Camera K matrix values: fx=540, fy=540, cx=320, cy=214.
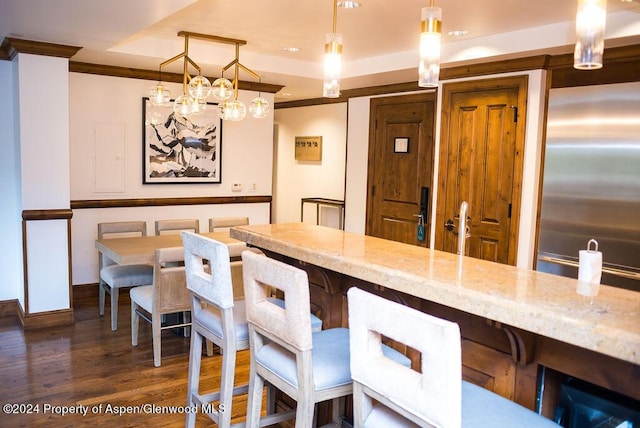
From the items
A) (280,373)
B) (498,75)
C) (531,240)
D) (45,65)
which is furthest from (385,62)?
(280,373)

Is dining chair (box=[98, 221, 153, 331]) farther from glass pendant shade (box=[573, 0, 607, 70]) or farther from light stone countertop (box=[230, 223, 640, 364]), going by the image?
glass pendant shade (box=[573, 0, 607, 70])

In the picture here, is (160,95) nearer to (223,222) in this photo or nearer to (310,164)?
(223,222)

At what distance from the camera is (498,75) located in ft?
15.9

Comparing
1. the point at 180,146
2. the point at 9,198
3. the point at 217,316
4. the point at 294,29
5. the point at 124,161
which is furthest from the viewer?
the point at 180,146

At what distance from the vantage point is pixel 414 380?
147 cm

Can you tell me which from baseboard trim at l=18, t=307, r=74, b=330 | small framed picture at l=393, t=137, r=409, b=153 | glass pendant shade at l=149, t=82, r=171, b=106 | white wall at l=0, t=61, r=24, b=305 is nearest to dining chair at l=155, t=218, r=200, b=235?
baseboard trim at l=18, t=307, r=74, b=330

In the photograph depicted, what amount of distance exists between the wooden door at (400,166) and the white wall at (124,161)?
1549 millimetres

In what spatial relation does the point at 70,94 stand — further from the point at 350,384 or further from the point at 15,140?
the point at 350,384

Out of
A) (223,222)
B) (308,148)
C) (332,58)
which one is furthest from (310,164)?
(332,58)

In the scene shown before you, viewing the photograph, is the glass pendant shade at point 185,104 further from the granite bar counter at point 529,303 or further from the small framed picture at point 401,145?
the small framed picture at point 401,145

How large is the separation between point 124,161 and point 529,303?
4938 mm

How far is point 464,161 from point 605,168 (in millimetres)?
1474

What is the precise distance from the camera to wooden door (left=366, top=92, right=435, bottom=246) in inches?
229

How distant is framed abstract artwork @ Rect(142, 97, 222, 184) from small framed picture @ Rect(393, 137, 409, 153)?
2004 millimetres
